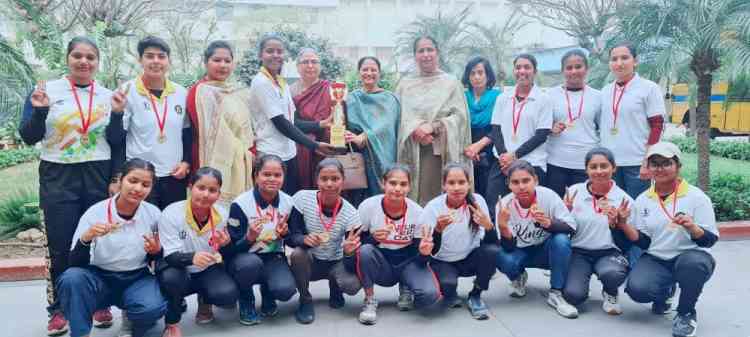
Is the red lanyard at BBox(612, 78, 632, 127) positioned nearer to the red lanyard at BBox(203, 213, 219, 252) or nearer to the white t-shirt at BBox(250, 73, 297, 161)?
the white t-shirt at BBox(250, 73, 297, 161)

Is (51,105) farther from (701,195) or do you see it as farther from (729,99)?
(729,99)

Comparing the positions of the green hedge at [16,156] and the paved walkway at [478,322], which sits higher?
the green hedge at [16,156]

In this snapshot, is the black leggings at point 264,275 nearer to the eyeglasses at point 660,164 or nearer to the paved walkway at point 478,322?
the paved walkway at point 478,322

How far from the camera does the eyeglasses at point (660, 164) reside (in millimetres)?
3596

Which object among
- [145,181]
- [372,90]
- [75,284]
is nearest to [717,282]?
[372,90]

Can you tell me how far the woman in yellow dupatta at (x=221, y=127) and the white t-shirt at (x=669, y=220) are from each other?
265 cm

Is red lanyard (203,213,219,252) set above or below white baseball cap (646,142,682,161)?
below

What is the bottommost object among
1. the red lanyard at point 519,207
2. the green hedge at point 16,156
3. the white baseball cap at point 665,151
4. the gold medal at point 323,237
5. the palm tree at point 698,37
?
the green hedge at point 16,156

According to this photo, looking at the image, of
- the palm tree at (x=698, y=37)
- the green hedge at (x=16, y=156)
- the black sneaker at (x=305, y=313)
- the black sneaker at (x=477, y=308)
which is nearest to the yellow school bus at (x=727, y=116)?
the palm tree at (x=698, y=37)

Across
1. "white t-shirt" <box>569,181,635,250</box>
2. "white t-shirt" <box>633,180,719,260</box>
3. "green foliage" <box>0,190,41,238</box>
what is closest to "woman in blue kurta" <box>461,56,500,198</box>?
"white t-shirt" <box>569,181,635,250</box>

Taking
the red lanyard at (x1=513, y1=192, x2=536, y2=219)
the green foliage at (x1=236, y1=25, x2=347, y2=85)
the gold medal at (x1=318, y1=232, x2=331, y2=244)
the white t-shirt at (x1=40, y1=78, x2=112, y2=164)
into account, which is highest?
the green foliage at (x1=236, y1=25, x2=347, y2=85)

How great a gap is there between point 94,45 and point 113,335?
178 cm

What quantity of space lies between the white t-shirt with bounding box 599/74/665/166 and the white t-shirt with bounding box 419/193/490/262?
4.10 feet

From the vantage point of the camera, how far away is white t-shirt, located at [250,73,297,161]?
4.24 meters
